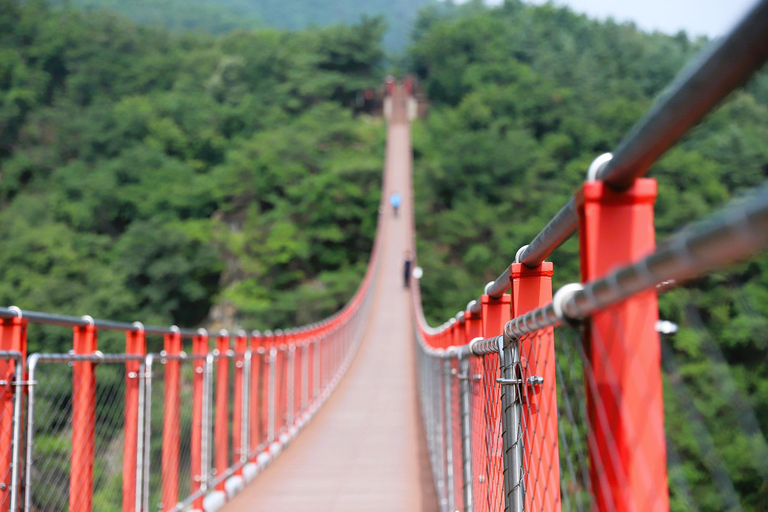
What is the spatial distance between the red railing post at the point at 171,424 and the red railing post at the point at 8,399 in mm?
1298

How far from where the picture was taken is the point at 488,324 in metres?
2.39

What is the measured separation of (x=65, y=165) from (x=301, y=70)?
15.1 m

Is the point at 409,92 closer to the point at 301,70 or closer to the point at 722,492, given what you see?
the point at 301,70

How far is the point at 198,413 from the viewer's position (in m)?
4.56

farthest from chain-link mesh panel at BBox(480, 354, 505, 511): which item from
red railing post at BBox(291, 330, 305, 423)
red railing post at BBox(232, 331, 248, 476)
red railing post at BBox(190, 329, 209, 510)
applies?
red railing post at BBox(291, 330, 305, 423)

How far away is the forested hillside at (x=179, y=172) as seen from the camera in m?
29.2

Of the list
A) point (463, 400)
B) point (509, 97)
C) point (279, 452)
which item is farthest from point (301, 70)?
point (463, 400)

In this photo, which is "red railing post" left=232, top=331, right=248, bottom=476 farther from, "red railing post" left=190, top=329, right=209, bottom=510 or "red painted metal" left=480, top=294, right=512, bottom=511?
"red painted metal" left=480, top=294, right=512, bottom=511

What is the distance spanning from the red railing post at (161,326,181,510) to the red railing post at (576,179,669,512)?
312 cm

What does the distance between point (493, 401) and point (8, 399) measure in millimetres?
1588

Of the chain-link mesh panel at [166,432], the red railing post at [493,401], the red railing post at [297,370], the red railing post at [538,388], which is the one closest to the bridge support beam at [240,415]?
the chain-link mesh panel at [166,432]

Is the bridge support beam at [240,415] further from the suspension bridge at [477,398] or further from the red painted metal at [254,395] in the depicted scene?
the red painted metal at [254,395]

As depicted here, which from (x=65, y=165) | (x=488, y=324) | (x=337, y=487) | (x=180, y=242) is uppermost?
(x=65, y=165)

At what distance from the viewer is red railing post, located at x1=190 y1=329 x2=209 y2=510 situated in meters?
4.45
